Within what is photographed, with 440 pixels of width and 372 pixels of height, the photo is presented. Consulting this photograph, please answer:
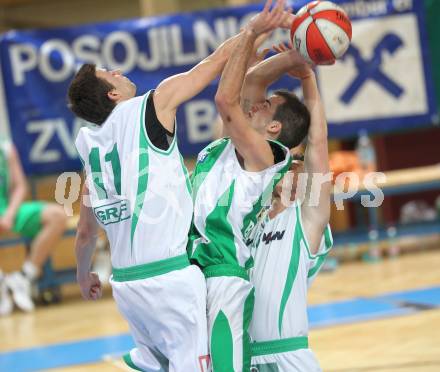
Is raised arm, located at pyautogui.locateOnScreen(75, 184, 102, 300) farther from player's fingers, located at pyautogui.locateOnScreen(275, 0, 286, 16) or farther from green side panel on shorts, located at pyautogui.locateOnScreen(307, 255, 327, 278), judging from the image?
player's fingers, located at pyautogui.locateOnScreen(275, 0, 286, 16)

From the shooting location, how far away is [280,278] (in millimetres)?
4203

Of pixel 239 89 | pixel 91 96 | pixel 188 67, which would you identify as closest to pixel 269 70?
pixel 239 89

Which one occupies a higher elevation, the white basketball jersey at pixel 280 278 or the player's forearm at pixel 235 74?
the player's forearm at pixel 235 74

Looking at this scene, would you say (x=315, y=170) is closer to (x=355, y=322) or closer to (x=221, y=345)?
(x=221, y=345)

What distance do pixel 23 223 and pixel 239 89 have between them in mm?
5950

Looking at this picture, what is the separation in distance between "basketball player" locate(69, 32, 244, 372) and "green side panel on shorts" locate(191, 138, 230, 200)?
0.12 metres

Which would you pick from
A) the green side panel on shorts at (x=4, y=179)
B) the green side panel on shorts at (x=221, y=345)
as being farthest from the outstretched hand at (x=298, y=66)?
the green side panel on shorts at (x=4, y=179)

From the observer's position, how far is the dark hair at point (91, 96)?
403cm

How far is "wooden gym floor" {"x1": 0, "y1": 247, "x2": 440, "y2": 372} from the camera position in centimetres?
611

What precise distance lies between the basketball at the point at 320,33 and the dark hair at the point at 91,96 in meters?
0.89

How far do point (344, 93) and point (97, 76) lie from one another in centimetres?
676

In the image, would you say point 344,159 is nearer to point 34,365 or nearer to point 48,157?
point 48,157

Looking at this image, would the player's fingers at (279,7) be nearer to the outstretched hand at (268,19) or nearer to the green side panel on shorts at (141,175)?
the outstretched hand at (268,19)

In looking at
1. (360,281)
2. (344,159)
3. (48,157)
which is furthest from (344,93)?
(48,157)
